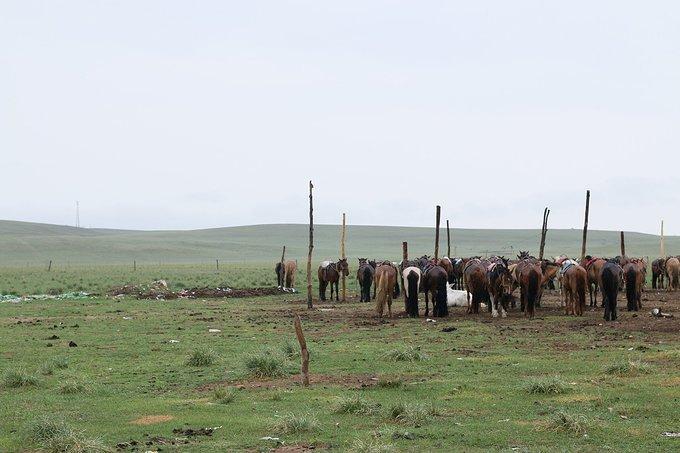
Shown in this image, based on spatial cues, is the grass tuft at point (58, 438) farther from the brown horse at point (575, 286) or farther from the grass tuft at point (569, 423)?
the brown horse at point (575, 286)

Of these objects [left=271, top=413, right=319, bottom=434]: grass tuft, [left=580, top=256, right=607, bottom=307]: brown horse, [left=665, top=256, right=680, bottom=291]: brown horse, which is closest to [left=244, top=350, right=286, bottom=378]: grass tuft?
[left=271, top=413, right=319, bottom=434]: grass tuft

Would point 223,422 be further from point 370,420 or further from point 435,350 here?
point 435,350

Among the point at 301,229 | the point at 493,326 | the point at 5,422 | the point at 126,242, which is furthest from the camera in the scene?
the point at 301,229

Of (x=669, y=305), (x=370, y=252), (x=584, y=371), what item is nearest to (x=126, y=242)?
(x=370, y=252)

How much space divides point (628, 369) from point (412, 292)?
11.9m

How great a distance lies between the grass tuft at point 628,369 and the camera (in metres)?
14.6

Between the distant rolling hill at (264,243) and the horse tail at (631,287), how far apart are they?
287ft

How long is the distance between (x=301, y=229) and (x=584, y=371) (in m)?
154

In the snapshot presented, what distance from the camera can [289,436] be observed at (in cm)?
1094

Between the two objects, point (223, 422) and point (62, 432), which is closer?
point (62, 432)

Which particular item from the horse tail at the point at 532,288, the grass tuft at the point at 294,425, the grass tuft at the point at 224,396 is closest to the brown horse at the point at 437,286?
the horse tail at the point at 532,288

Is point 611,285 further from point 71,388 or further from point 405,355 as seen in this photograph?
point 71,388

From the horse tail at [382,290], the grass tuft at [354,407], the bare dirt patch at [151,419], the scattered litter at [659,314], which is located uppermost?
the horse tail at [382,290]

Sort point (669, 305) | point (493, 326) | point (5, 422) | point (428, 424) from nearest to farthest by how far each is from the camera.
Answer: point (428, 424) < point (5, 422) < point (493, 326) < point (669, 305)
